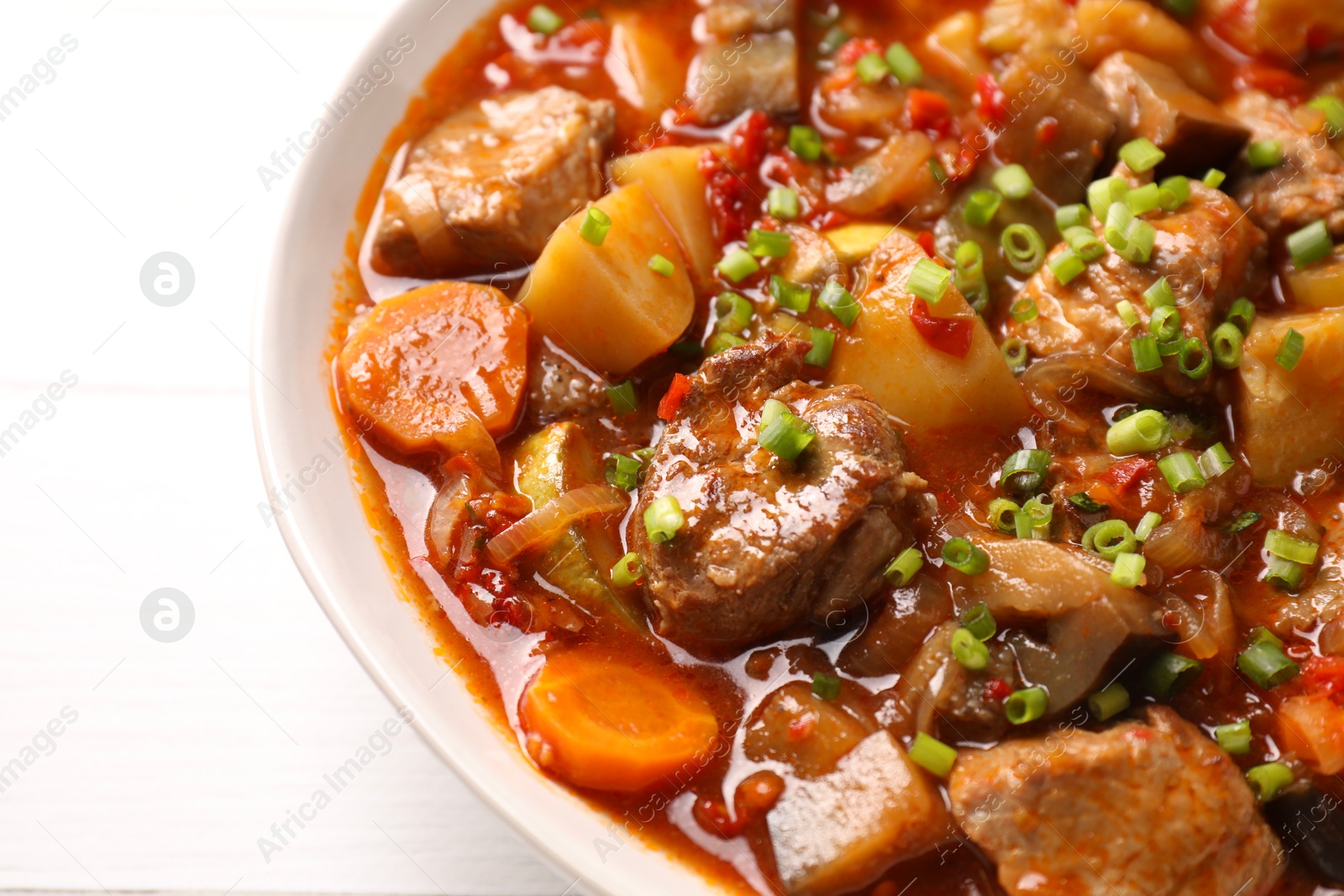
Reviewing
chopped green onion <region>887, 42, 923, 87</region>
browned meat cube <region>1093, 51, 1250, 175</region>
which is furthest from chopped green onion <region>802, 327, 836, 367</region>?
browned meat cube <region>1093, 51, 1250, 175</region>

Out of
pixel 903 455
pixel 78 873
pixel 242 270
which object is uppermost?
pixel 242 270

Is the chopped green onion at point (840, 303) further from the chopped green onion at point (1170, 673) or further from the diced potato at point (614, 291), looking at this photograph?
the chopped green onion at point (1170, 673)

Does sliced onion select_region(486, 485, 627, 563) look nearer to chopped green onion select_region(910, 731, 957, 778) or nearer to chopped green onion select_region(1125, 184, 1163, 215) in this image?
chopped green onion select_region(910, 731, 957, 778)

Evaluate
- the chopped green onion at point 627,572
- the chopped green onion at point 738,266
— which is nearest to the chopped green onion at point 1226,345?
the chopped green onion at point 738,266

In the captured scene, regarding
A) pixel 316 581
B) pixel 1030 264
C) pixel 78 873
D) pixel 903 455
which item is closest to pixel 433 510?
pixel 316 581

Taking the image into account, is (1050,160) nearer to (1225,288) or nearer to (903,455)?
(1225,288)

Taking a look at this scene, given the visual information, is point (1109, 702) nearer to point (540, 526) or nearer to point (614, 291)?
point (540, 526)
